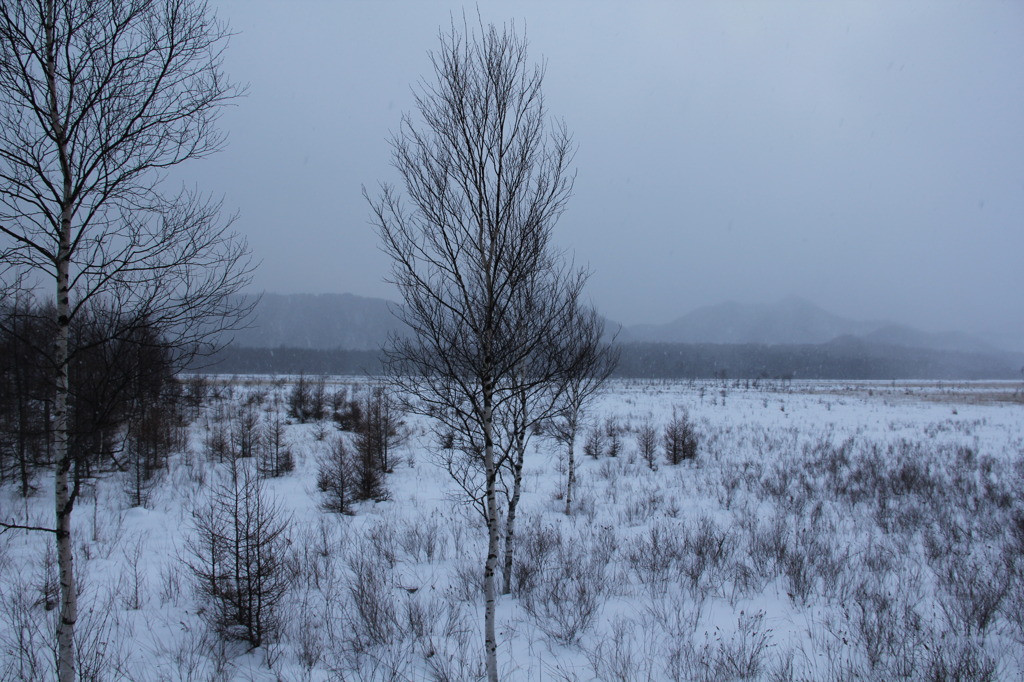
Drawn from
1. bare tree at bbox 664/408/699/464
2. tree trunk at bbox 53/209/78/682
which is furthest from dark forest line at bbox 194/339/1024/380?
tree trunk at bbox 53/209/78/682

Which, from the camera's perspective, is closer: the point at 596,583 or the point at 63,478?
the point at 63,478

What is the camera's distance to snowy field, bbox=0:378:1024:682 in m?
4.32

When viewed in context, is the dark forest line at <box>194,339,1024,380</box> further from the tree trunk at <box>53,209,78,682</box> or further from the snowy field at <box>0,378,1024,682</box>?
the tree trunk at <box>53,209,78,682</box>

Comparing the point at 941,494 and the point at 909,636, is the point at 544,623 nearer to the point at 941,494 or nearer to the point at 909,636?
the point at 909,636

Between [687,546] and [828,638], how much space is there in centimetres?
236

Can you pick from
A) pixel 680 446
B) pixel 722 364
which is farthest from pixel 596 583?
pixel 722 364

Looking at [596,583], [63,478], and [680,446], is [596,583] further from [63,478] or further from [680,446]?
[680,446]

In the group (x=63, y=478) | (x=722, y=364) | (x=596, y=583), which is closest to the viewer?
(x=63, y=478)

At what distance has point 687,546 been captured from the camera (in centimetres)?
695

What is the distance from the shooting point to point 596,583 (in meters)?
5.92

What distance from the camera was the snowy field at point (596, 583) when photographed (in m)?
4.32

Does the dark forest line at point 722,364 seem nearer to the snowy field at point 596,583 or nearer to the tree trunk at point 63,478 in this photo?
the snowy field at point 596,583

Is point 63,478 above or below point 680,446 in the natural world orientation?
above

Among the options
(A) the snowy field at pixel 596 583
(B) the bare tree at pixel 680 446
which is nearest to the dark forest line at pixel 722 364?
(B) the bare tree at pixel 680 446
